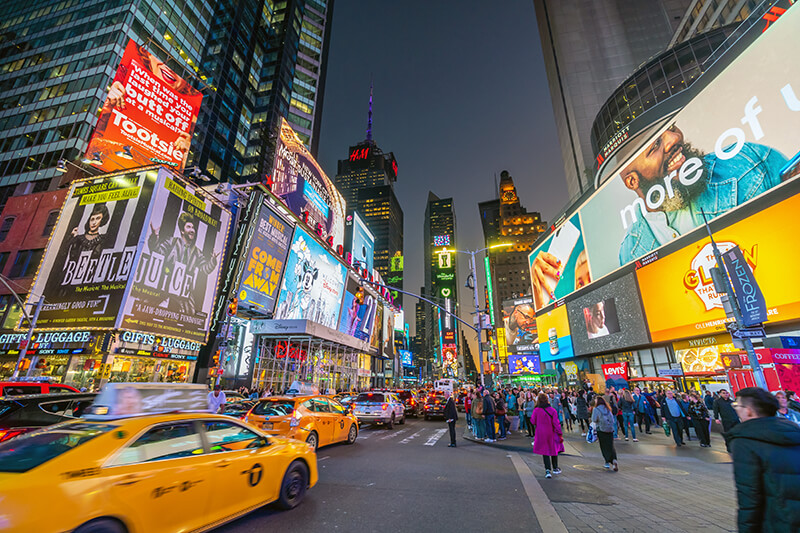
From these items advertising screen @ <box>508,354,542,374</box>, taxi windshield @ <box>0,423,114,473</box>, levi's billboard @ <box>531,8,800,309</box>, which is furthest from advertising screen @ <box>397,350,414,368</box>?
taxi windshield @ <box>0,423,114,473</box>

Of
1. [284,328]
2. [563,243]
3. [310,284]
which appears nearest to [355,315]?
[310,284]

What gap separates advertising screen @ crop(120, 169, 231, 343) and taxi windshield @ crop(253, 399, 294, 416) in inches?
663

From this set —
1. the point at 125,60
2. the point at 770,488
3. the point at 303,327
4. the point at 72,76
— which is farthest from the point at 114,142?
the point at 770,488

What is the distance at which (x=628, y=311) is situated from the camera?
1430 inches

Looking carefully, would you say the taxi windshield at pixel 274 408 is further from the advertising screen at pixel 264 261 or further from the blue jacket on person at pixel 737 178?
the blue jacket on person at pixel 737 178

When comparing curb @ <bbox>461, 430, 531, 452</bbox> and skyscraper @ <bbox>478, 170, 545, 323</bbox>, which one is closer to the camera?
curb @ <bbox>461, 430, 531, 452</bbox>

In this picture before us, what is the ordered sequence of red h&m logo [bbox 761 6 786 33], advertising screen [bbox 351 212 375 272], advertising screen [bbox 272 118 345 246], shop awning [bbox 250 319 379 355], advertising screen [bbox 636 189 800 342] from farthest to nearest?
advertising screen [bbox 351 212 375 272] → advertising screen [bbox 272 118 345 246] → shop awning [bbox 250 319 379 355] → red h&m logo [bbox 761 6 786 33] → advertising screen [bbox 636 189 800 342]

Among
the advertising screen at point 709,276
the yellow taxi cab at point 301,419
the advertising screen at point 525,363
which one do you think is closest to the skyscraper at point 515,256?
the advertising screen at point 525,363

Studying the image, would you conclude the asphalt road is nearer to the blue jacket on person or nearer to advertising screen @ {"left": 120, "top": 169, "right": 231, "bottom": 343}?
advertising screen @ {"left": 120, "top": 169, "right": 231, "bottom": 343}

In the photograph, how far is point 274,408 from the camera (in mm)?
10438

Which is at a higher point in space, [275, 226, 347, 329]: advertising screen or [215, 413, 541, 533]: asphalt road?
[275, 226, 347, 329]: advertising screen

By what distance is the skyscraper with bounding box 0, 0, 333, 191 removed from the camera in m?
37.2

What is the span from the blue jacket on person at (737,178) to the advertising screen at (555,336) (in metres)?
26.6

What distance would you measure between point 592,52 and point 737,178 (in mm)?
72561
